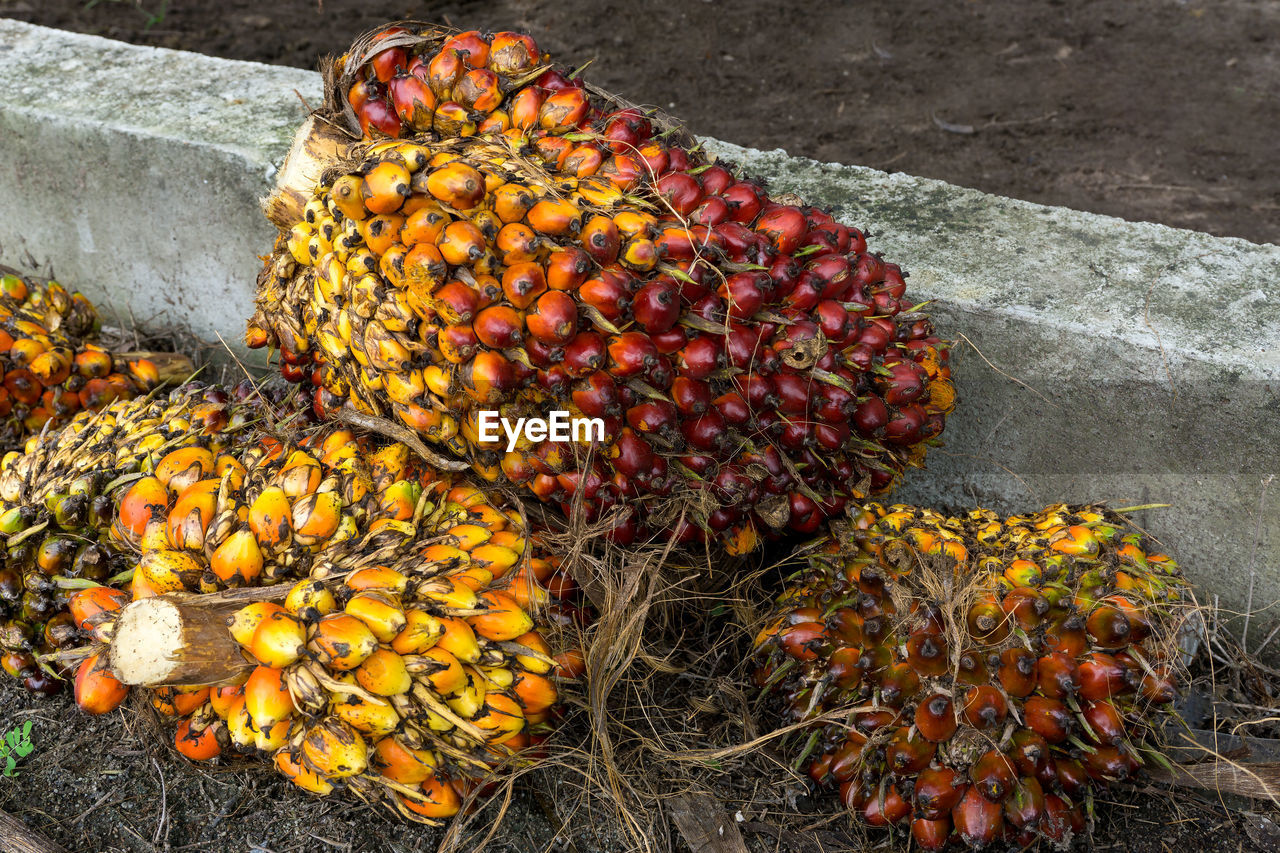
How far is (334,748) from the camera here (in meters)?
1.49

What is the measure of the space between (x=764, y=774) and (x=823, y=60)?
10.7 ft

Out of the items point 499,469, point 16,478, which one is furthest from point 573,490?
point 16,478

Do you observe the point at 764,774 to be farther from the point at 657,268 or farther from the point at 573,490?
the point at 657,268

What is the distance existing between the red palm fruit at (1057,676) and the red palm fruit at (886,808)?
308 millimetres

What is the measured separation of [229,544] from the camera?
1.63 m

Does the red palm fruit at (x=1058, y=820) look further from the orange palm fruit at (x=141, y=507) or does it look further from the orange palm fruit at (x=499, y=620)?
the orange palm fruit at (x=141, y=507)

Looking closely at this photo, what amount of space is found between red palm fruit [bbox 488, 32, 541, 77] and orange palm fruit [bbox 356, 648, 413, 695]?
43.3 inches

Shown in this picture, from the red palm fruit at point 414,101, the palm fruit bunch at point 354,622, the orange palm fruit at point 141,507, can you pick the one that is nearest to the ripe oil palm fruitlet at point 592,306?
the red palm fruit at point 414,101

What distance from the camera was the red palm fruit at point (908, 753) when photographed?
5.24ft

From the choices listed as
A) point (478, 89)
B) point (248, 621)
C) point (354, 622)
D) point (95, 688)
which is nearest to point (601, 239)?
point (478, 89)

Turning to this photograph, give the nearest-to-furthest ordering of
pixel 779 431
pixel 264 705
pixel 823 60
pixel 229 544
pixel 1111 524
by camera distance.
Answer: pixel 264 705
pixel 229 544
pixel 779 431
pixel 1111 524
pixel 823 60

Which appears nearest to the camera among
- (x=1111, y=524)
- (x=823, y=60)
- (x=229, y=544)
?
(x=229, y=544)

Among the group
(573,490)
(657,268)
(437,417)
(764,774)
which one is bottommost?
(764,774)

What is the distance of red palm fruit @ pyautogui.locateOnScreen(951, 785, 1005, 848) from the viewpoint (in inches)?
62.1
